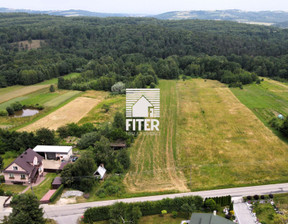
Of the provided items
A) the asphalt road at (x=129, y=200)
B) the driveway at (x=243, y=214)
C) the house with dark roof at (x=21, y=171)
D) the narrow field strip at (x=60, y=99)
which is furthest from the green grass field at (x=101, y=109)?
the driveway at (x=243, y=214)

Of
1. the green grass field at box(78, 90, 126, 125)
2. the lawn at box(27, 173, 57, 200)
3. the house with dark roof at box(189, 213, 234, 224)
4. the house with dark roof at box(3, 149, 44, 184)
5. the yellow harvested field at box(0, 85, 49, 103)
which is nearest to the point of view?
the house with dark roof at box(189, 213, 234, 224)

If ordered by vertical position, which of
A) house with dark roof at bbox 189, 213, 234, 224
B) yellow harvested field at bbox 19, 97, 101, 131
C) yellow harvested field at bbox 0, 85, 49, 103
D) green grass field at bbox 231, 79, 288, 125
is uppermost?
house with dark roof at bbox 189, 213, 234, 224

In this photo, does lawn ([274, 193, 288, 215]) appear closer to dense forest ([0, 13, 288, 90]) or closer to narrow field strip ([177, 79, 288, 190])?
narrow field strip ([177, 79, 288, 190])

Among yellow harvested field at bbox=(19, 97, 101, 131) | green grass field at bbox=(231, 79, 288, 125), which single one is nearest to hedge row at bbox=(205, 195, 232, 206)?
green grass field at bbox=(231, 79, 288, 125)

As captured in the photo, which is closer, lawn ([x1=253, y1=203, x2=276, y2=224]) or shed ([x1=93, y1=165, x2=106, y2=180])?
lawn ([x1=253, y1=203, x2=276, y2=224])

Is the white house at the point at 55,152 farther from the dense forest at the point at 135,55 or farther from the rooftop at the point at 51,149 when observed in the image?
the dense forest at the point at 135,55

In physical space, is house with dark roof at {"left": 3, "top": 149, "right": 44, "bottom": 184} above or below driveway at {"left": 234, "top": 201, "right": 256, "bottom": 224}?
above

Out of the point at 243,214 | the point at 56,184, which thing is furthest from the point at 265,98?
the point at 56,184

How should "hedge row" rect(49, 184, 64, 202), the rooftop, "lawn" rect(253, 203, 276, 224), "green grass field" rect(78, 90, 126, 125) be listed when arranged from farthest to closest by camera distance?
1. "green grass field" rect(78, 90, 126, 125)
2. the rooftop
3. "hedge row" rect(49, 184, 64, 202)
4. "lawn" rect(253, 203, 276, 224)
